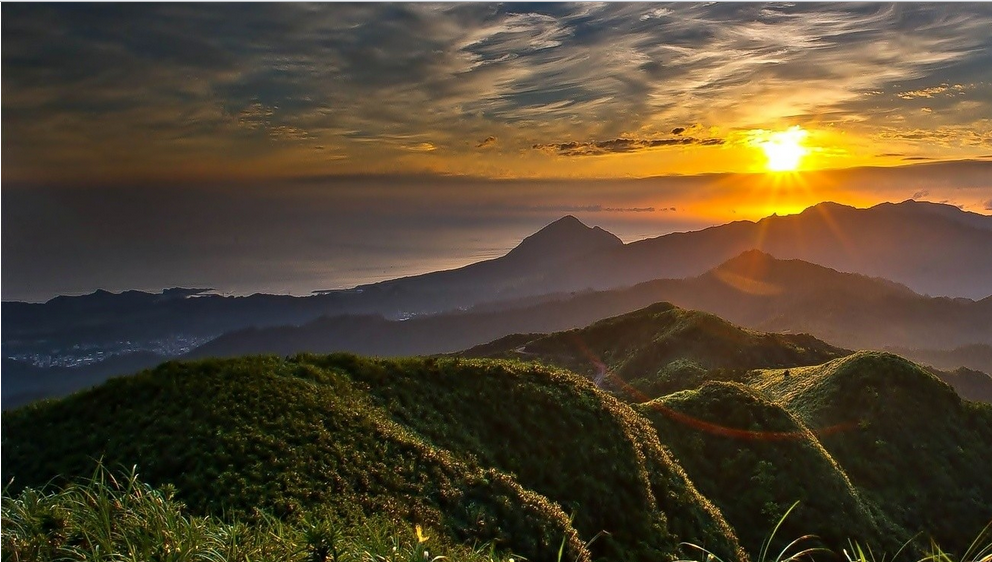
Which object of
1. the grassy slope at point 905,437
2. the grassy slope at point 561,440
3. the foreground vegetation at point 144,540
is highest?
the foreground vegetation at point 144,540

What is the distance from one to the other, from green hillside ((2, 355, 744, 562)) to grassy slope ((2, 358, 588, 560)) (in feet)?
0.18

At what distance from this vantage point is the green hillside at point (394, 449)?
54.1ft

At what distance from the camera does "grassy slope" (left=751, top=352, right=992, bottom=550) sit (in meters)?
34.9

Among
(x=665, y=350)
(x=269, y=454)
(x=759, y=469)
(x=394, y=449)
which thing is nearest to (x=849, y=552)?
(x=759, y=469)

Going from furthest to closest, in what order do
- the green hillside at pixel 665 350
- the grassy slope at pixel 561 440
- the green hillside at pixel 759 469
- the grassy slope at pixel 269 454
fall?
the green hillside at pixel 665 350 < the green hillside at pixel 759 469 < the grassy slope at pixel 561 440 < the grassy slope at pixel 269 454

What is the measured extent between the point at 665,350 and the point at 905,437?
3080 centimetres

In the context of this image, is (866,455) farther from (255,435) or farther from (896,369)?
(255,435)

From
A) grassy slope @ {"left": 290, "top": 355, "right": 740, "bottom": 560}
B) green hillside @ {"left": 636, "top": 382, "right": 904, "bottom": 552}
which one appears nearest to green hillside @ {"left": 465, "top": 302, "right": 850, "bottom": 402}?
green hillside @ {"left": 636, "top": 382, "right": 904, "bottom": 552}

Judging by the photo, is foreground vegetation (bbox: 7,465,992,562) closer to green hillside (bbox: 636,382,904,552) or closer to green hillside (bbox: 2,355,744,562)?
green hillside (bbox: 2,355,744,562)

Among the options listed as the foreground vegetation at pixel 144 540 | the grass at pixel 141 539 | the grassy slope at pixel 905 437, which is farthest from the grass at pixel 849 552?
the grass at pixel 141 539

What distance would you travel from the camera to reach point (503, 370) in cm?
2886

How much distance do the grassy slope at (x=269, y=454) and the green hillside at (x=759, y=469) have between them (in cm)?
1470

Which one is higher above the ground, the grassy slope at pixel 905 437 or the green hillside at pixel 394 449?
the green hillside at pixel 394 449

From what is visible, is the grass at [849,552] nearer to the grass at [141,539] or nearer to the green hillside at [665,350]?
the grass at [141,539]
